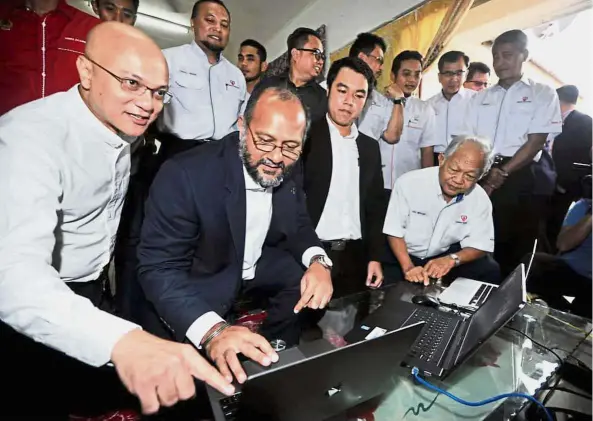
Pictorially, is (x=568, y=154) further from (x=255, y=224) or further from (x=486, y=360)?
(x=255, y=224)

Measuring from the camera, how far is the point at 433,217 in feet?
6.22

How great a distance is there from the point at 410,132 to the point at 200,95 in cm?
111

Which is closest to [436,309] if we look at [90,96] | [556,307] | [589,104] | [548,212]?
[556,307]

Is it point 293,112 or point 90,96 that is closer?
point 90,96

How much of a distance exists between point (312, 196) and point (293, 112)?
659mm

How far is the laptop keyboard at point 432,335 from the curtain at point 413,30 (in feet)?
4.28

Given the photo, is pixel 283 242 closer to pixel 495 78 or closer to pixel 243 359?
pixel 243 359

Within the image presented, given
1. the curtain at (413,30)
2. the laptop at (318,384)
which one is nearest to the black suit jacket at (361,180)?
the curtain at (413,30)

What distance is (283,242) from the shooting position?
1.61 metres

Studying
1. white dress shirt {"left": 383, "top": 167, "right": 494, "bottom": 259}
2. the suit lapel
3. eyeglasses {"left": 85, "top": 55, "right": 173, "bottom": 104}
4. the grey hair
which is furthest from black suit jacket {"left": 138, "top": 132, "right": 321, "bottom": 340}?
the grey hair

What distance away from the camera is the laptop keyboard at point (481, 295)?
136 cm

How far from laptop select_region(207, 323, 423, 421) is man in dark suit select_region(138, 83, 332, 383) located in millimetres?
352

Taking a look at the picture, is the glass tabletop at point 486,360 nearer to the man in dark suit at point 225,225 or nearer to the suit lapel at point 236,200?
the man in dark suit at point 225,225

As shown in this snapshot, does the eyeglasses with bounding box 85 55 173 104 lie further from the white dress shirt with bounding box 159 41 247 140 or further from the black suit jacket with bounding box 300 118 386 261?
the black suit jacket with bounding box 300 118 386 261
